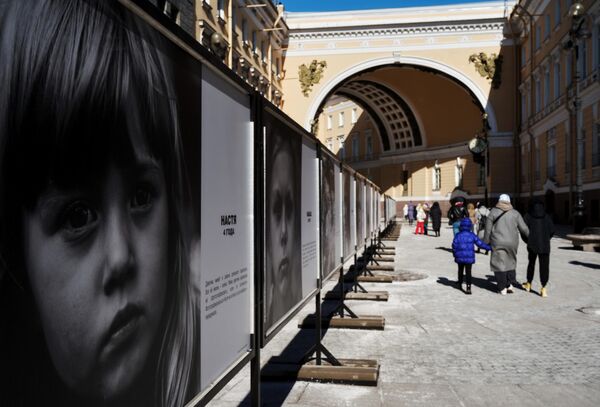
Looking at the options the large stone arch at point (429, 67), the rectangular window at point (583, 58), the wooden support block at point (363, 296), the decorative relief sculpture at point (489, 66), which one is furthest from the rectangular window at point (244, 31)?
the wooden support block at point (363, 296)

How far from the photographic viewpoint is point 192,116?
220cm

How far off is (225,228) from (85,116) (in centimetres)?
119

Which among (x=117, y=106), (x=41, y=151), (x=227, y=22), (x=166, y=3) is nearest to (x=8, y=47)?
(x=41, y=151)

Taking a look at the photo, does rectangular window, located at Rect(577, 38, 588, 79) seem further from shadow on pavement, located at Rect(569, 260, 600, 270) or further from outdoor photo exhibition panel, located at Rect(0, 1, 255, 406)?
outdoor photo exhibition panel, located at Rect(0, 1, 255, 406)

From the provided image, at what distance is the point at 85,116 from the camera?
1.48 m

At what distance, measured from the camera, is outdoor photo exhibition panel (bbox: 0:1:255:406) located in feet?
4.11

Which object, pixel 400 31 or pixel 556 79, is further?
pixel 400 31

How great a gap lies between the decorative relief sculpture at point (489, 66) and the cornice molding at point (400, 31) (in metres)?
1.83

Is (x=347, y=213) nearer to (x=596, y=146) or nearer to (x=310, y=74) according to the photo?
(x=596, y=146)

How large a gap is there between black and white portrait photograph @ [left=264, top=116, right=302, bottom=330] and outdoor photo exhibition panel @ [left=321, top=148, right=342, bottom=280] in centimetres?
128

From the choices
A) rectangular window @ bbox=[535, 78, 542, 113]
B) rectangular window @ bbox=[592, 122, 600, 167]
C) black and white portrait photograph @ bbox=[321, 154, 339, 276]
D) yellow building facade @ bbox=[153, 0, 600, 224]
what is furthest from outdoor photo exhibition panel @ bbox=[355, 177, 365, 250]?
rectangular window @ bbox=[535, 78, 542, 113]

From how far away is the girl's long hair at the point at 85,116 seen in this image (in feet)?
3.95

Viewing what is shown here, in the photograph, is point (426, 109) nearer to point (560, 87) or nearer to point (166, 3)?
point (560, 87)

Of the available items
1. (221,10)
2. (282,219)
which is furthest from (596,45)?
(282,219)
